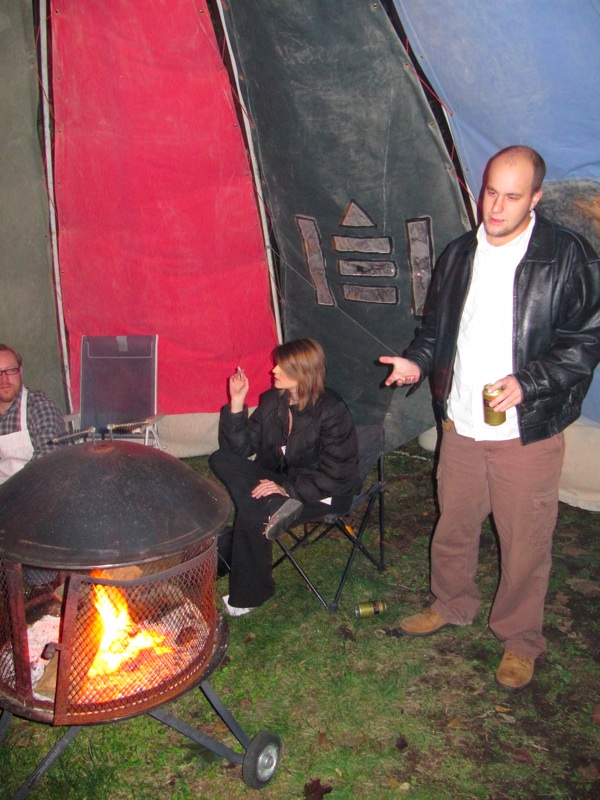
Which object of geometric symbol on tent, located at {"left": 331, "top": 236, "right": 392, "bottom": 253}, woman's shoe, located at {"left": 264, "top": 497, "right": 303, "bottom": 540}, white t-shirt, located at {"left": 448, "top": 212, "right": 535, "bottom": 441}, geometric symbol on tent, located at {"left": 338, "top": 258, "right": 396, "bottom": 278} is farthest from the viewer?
geometric symbol on tent, located at {"left": 338, "top": 258, "right": 396, "bottom": 278}

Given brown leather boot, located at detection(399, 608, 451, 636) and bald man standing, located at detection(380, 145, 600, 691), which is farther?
brown leather boot, located at detection(399, 608, 451, 636)

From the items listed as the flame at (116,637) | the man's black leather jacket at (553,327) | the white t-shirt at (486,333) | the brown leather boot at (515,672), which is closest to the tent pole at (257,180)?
the white t-shirt at (486,333)

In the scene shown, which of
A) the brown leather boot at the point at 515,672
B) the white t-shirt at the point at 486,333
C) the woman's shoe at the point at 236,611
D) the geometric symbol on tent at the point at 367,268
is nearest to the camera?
the white t-shirt at the point at 486,333

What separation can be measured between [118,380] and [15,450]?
1.49 m

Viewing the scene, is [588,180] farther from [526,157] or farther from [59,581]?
[59,581]

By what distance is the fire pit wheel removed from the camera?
100 inches

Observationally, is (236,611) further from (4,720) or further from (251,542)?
(4,720)

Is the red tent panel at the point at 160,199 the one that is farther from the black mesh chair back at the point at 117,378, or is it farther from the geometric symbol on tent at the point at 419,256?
the geometric symbol on tent at the point at 419,256

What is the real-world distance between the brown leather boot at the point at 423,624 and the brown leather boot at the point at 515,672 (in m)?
0.42

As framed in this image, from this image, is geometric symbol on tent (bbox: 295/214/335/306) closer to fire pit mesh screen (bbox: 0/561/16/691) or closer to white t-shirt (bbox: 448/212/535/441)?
white t-shirt (bbox: 448/212/535/441)

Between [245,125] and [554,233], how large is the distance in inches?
114

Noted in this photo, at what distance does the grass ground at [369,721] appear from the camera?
261cm

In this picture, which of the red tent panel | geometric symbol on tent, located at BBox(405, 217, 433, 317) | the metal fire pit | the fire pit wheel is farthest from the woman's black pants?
the red tent panel

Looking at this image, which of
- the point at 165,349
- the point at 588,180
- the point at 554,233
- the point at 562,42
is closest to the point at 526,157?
the point at 554,233
